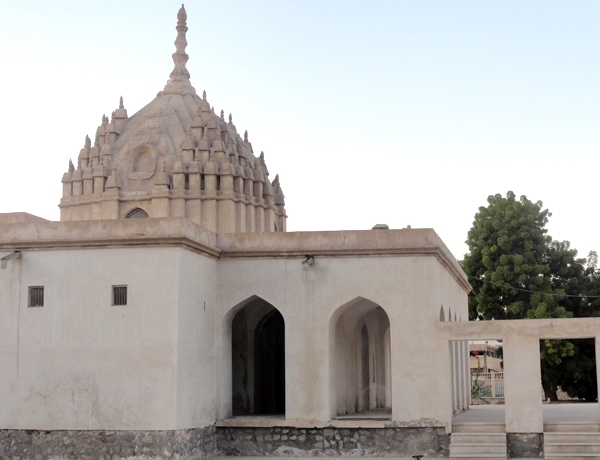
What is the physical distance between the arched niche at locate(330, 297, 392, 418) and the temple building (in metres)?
0.10

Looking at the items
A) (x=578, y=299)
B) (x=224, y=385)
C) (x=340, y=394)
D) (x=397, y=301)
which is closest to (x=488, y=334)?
(x=397, y=301)

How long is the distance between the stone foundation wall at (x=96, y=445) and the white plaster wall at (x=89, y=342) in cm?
14

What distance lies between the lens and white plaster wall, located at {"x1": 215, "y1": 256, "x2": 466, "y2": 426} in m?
18.0

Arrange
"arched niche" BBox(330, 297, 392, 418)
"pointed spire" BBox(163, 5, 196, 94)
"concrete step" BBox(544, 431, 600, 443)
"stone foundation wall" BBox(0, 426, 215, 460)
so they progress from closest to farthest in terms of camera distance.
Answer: "stone foundation wall" BBox(0, 426, 215, 460) → "concrete step" BBox(544, 431, 600, 443) → "arched niche" BBox(330, 297, 392, 418) → "pointed spire" BBox(163, 5, 196, 94)

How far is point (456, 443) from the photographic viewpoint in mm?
17609

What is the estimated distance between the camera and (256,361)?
21.1m

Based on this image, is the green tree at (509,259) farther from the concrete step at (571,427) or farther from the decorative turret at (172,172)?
the concrete step at (571,427)

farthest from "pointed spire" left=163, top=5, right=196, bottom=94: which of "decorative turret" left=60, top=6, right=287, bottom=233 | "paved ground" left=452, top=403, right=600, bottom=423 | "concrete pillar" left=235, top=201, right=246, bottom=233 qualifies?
"paved ground" left=452, top=403, right=600, bottom=423

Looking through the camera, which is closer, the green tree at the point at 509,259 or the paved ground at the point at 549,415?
the paved ground at the point at 549,415

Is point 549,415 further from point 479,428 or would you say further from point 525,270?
point 525,270

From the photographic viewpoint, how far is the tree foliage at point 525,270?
35.2m

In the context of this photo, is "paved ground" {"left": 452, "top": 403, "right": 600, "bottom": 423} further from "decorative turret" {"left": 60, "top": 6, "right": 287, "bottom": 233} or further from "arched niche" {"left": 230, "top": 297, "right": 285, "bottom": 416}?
"decorative turret" {"left": 60, "top": 6, "right": 287, "bottom": 233}

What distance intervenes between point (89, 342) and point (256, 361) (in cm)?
525

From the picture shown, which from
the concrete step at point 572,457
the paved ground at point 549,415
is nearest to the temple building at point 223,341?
the concrete step at point 572,457
